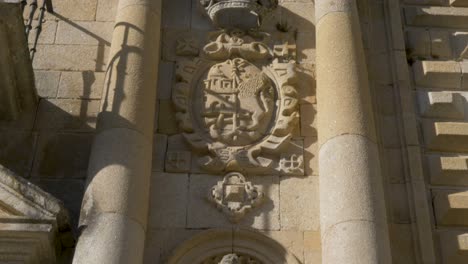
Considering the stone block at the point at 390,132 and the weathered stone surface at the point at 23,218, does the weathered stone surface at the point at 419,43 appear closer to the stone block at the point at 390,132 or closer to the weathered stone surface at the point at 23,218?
the stone block at the point at 390,132

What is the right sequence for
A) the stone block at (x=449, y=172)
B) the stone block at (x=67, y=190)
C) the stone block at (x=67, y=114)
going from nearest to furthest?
the stone block at (x=67, y=190) < the stone block at (x=449, y=172) < the stone block at (x=67, y=114)

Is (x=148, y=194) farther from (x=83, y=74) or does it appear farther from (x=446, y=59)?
(x=446, y=59)

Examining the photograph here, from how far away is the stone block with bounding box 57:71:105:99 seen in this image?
8.99m

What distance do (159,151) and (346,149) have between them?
2030mm

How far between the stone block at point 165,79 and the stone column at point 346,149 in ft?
5.58

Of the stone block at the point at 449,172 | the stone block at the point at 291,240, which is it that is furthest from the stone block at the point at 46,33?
the stone block at the point at 449,172

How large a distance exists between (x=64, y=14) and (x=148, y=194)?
316 centimetres

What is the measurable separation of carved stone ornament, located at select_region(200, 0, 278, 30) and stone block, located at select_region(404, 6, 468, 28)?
1.97 metres

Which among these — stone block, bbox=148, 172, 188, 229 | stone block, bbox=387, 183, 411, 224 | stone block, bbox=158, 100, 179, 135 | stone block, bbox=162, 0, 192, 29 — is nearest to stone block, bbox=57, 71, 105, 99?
stone block, bbox=158, 100, 179, 135

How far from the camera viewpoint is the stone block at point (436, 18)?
10062 mm

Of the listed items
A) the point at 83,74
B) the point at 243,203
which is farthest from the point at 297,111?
the point at 83,74

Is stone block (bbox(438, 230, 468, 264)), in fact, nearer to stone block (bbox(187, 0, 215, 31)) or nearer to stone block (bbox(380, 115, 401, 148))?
stone block (bbox(380, 115, 401, 148))

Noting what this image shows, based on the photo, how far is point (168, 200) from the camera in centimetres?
804

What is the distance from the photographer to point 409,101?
9.09 metres
